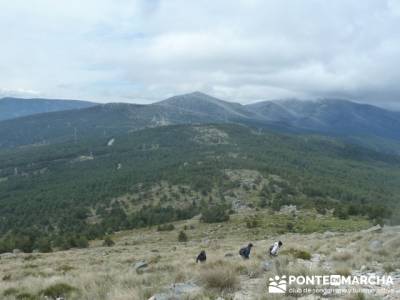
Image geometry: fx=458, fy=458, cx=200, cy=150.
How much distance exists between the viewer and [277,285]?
11.3m

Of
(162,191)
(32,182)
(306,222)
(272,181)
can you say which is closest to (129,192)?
(162,191)

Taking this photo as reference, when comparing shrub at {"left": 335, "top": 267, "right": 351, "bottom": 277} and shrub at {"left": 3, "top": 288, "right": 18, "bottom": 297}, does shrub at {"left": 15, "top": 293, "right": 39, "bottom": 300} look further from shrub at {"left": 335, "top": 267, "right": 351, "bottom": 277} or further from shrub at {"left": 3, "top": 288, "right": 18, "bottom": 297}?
Answer: shrub at {"left": 335, "top": 267, "right": 351, "bottom": 277}

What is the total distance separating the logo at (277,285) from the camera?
10.8 metres

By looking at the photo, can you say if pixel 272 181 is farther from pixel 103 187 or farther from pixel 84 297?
pixel 84 297

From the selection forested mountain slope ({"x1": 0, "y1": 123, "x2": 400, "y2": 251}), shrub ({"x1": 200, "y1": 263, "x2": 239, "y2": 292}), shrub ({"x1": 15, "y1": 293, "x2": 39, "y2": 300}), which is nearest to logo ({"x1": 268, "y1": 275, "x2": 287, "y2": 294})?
shrub ({"x1": 200, "y1": 263, "x2": 239, "y2": 292})

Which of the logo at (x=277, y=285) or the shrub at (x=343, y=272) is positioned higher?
the logo at (x=277, y=285)

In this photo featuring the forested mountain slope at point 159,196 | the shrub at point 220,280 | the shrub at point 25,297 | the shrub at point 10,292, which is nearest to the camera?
the shrub at point 220,280

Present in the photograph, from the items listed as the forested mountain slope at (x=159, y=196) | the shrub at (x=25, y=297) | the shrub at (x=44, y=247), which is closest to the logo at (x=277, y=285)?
the shrub at (x=25, y=297)

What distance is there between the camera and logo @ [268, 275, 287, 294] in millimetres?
10820

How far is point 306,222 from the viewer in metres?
77.9

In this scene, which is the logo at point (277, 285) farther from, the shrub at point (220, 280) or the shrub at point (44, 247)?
the shrub at point (44, 247)

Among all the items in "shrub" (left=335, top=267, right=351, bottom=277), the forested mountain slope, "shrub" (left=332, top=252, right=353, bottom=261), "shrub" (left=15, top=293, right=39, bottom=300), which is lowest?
the forested mountain slope

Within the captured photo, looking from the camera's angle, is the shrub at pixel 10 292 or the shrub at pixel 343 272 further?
the shrub at pixel 10 292

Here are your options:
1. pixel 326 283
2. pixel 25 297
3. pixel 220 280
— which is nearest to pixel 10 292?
pixel 25 297
